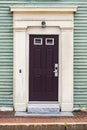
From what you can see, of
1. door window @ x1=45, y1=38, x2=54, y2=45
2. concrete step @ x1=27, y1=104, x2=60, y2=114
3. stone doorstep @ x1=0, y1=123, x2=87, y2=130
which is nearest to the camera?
stone doorstep @ x1=0, y1=123, x2=87, y2=130

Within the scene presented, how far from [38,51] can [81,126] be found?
3.01m

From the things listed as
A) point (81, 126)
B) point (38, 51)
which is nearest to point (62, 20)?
point (38, 51)

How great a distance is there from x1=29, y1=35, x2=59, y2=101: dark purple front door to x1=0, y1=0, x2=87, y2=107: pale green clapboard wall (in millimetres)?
615

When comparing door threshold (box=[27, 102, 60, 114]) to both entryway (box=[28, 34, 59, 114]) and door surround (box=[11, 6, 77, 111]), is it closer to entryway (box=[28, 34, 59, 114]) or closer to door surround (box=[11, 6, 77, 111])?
entryway (box=[28, 34, 59, 114])

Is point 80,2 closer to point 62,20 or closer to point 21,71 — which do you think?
point 62,20

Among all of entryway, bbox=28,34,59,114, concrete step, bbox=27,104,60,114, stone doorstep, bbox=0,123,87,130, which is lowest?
stone doorstep, bbox=0,123,87,130

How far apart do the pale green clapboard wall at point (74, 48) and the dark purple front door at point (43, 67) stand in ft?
2.02

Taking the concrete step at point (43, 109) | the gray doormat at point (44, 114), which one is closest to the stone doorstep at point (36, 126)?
the gray doormat at point (44, 114)

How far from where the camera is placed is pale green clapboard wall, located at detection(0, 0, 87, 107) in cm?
1385

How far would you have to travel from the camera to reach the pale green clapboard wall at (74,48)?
545 inches

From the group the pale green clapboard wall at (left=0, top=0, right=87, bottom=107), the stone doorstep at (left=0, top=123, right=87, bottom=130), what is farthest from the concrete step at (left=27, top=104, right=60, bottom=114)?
the stone doorstep at (left=0, top=123, right=87, bottom=130)

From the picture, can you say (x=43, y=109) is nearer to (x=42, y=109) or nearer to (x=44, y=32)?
(x=42, y=109)

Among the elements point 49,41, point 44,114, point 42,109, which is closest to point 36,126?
point 44,114

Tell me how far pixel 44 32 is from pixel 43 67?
1.08 metres
